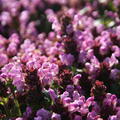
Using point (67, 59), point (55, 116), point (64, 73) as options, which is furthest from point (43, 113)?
point (67, 59)

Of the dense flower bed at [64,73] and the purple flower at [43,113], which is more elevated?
the dense flower bed at [64,73]

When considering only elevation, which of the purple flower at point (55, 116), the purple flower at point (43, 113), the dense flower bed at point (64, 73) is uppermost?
the dense flower bed at point (64, 73)

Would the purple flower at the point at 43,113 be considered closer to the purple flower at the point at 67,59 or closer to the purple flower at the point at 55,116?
the purple flower at the point at 55,116

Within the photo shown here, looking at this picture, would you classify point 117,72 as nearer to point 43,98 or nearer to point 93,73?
point 93,73

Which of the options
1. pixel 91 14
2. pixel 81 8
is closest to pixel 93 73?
pixel 91 14

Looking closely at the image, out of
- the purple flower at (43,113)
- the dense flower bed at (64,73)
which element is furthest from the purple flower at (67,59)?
the purple flower at (43,113)

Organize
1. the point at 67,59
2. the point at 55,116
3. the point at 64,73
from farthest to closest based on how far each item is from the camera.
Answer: the point at 67,59 → the point at 64,73 → the point at 55,116

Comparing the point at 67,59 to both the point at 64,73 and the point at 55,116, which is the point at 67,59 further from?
the point at 55,116

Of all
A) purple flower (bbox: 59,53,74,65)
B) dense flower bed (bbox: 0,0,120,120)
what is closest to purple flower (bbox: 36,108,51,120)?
dense flower bed (bbox: 0,0,120,120)

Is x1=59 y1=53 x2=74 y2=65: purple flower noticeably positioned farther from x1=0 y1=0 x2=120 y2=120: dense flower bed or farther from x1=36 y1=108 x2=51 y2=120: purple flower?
x1=36 y1=108 x2=51 y2=120: purple flower
